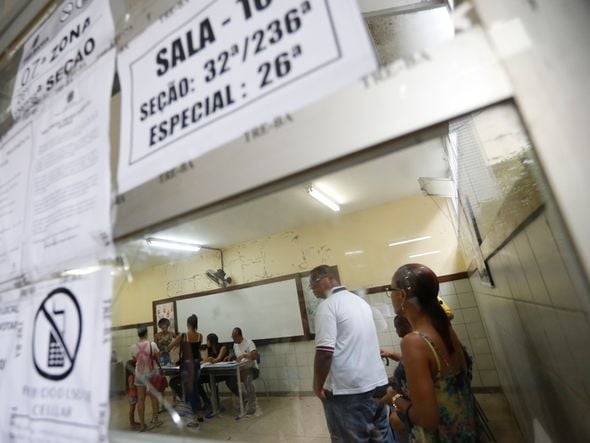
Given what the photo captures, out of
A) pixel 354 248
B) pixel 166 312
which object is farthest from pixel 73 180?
Answer: pixel 354 248

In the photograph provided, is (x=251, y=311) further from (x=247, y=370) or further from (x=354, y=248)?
(x=354, y=248)

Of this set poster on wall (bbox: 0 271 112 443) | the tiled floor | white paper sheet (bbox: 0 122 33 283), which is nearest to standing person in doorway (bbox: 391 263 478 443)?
the tiled floor

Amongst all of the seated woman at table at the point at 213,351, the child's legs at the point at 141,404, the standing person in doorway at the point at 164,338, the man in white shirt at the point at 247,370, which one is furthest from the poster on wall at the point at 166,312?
the man in white shirt at the point at 247,370

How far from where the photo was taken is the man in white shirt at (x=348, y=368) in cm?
152

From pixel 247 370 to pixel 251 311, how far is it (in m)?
0.34

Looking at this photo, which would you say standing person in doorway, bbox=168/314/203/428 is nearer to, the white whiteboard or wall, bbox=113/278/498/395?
the white whiteboard

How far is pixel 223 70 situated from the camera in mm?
321

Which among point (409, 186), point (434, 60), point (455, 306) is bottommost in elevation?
point (455, 306)

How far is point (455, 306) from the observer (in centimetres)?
254

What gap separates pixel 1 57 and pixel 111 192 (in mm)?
602

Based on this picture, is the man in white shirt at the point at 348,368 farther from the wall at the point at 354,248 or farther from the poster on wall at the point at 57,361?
the poster on wall at the point at 57,361

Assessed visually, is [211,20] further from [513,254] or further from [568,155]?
[513,254]

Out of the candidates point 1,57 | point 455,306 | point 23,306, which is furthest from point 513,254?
point 455,306

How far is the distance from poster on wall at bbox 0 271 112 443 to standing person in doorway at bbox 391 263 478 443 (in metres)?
0.86
